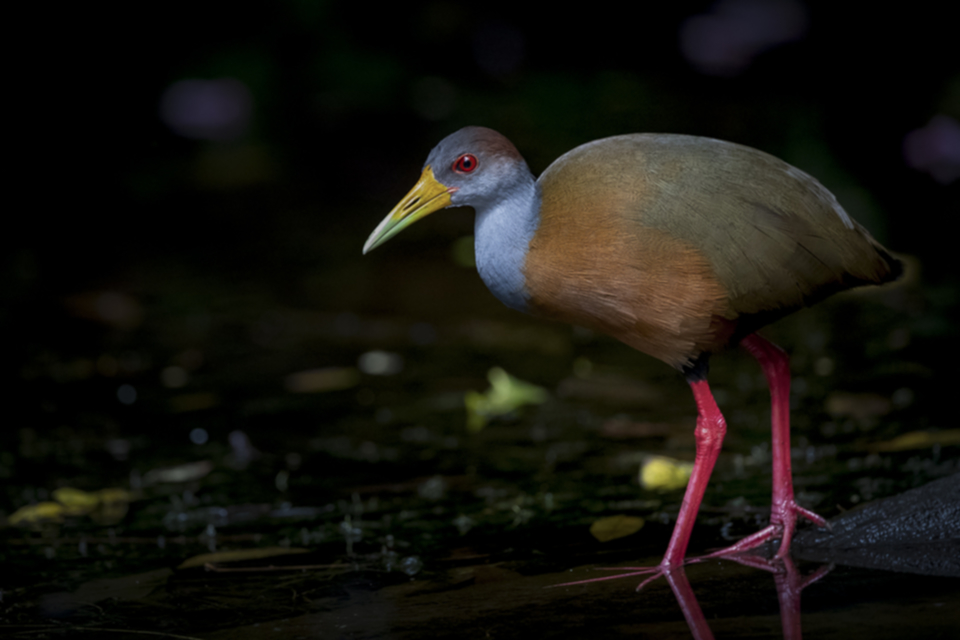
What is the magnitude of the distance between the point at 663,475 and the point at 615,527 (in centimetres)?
51

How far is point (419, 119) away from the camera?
35.3 feet

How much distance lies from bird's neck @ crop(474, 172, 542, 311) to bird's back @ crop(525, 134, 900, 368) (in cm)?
4

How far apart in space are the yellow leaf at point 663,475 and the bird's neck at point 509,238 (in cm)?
100

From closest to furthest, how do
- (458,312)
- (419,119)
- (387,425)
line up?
(387,425)
(458,312)
(419,119)

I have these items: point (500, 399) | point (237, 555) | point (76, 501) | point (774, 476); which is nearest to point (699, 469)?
point (774, 476)

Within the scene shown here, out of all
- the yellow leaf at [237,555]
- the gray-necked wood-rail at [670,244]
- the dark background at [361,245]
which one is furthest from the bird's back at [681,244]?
the yellow leaf at [237,555]

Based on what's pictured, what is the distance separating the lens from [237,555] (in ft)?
11.9

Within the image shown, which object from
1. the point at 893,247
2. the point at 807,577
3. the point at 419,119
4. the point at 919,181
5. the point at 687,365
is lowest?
the point at 807,577

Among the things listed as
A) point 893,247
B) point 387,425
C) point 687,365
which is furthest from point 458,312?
point 687,365

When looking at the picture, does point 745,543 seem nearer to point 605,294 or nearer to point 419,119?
point 605,294

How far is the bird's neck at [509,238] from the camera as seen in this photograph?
10.9ft

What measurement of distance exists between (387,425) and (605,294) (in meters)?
2.11

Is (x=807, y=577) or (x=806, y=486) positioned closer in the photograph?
(x=807, y=577)

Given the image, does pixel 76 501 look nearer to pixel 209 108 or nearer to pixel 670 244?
pixel 670 244
